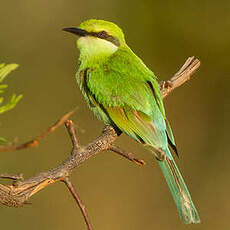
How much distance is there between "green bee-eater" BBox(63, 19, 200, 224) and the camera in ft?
7.54

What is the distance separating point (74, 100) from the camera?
155 inches

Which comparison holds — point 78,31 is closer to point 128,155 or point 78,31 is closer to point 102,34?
point 102,34

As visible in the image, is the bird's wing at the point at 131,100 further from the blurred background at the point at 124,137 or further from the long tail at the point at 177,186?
the blurred background at the point at 124,137

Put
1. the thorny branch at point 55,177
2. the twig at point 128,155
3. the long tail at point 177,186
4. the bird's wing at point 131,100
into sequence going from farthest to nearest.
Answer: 1. the bird's wing at point 131,100
2. the long tail at point 177,186
3. the twig at point 128,155
4. the thorny branch at point 55,177

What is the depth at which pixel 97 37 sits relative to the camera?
2.63m

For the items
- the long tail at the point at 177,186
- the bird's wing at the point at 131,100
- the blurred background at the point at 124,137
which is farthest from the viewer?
the blurred background at the point at 124,137

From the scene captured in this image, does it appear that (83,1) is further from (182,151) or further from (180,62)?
(182,151)

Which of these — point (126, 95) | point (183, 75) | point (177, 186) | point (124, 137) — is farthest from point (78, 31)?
point (124, 137)

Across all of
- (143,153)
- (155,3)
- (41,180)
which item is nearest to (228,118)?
(143,153)

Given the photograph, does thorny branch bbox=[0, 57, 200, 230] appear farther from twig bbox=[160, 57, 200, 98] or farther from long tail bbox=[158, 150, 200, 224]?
twig bbox=[160, 57, 200, 98]

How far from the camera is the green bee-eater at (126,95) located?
2.30 m

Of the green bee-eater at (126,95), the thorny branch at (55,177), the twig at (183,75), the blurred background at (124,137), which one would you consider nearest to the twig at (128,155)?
the thorny branch at (55,177)

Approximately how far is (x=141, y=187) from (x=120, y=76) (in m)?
1.47

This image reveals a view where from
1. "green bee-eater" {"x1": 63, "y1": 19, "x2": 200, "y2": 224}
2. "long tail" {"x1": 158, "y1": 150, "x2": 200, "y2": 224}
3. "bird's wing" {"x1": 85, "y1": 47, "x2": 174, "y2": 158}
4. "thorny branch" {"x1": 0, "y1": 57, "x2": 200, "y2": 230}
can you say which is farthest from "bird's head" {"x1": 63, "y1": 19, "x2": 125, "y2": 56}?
"thorny branch" {"x1": 0, "y1": 57, "x2": 200, "y2": 230}
